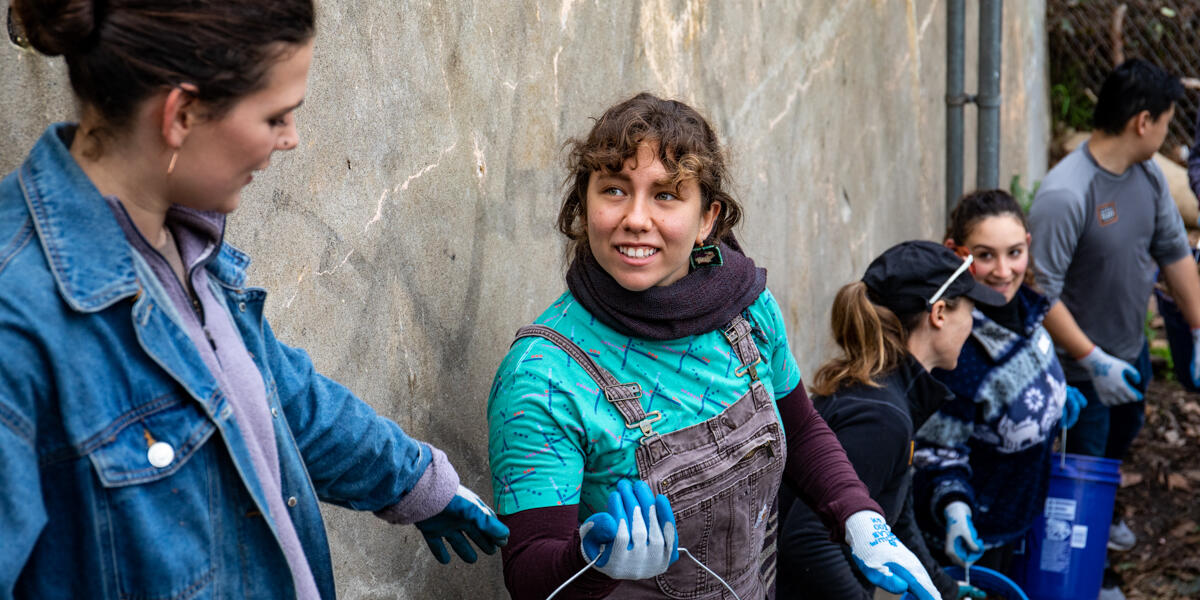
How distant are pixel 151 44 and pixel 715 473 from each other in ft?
4.01

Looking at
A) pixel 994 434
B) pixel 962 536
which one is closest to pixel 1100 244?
pixel 994 434

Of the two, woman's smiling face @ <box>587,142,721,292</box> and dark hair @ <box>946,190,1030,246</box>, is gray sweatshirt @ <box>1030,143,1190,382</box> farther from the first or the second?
woman's smiling face @ <box>587,142,721,292</box>

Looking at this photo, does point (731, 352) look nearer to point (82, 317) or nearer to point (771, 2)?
point (82, 317)

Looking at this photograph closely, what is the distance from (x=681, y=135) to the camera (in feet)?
6.73

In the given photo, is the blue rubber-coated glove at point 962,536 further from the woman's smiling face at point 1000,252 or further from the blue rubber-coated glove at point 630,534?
the blue rubber-coated glove at point 630,534

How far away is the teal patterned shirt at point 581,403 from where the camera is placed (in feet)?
6.04

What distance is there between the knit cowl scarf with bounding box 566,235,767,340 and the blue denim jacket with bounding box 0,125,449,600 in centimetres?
85

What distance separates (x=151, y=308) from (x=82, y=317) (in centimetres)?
8

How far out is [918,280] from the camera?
3.02m

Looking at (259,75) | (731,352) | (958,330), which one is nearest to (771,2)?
(958,330)

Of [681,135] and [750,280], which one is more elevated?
[681,135]

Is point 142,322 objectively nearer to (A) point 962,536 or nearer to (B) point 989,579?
(A) point 962,536

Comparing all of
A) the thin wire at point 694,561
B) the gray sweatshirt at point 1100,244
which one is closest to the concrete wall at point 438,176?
the thin wire at point 694,561

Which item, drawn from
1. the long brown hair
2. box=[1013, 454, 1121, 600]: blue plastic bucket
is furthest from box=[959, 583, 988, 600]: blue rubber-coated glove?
the long brown hair
